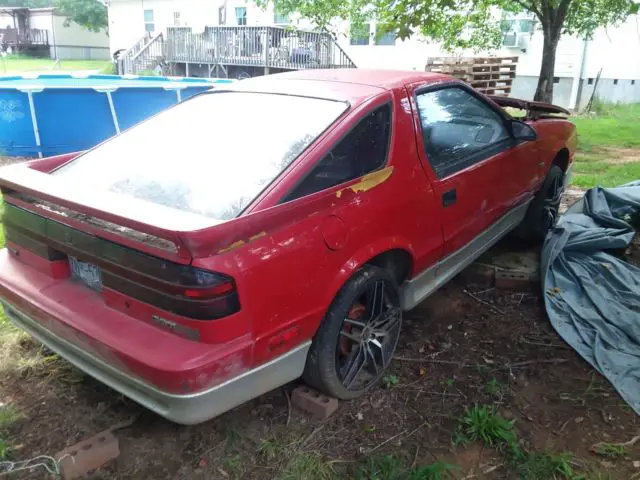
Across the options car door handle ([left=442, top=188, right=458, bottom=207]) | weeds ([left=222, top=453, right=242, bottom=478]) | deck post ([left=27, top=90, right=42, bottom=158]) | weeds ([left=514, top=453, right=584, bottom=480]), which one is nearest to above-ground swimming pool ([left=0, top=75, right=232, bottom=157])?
deck post ([left=27, top=90, right=42, bottom=158])

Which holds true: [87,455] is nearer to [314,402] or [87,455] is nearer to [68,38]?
[314,402]

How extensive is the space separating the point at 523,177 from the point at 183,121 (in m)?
2.55

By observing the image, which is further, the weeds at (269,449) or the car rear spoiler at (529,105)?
the car rear spoiler at (529,105)

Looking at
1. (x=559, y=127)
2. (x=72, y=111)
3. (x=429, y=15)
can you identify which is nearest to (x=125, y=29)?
(x=72, y=111)

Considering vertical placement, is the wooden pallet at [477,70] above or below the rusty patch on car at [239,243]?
above

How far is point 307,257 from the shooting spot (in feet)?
7.62

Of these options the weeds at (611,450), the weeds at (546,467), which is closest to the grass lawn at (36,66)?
the weeds at (546,467)

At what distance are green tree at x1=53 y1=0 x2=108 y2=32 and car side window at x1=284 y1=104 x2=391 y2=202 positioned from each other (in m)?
46.8

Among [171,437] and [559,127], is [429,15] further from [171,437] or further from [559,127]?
[171,437]

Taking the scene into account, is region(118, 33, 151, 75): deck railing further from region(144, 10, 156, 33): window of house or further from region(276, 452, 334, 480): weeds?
region(276, 452, 334, 480): weeds

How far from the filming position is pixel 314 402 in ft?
9.04

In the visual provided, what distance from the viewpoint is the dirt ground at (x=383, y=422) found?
2.48m

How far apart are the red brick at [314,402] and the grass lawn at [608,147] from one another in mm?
5587

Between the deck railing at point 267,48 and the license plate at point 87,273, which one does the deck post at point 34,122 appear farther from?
the deck railing at point 267,48
